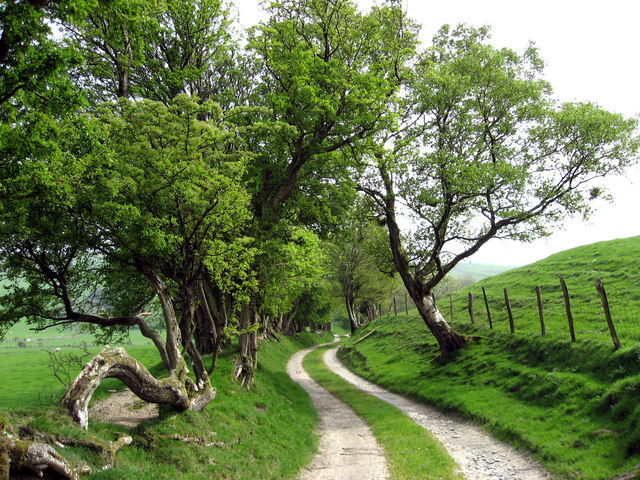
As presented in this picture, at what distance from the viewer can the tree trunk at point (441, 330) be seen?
2695 cm

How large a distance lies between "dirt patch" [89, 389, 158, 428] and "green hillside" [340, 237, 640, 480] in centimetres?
1404

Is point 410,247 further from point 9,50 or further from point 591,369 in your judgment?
point 9,50

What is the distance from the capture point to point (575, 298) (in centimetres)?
2583

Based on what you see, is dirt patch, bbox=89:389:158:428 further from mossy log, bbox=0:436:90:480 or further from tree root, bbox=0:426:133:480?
mossy log, bbox=0:436:90:480

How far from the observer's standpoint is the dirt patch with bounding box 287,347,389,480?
1321 centimetres

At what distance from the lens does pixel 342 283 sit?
66.4 meters

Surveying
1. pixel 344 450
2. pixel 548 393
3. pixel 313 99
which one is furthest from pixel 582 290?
pixel 313 99

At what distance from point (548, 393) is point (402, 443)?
706 cm

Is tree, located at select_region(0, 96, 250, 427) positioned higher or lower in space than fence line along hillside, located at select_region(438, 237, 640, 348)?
higher

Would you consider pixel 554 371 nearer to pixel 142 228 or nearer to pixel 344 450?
pixel 344 450

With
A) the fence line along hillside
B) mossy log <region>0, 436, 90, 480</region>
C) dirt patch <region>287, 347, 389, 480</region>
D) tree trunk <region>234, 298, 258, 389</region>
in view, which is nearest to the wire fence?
the fence line along hillside

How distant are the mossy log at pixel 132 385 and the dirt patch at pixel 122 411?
121cm

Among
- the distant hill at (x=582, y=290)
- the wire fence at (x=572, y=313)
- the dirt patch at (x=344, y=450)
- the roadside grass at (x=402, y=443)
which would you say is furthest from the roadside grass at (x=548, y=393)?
the dirt patch at (x=344, y=450)

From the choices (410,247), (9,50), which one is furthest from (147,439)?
(410,247)
